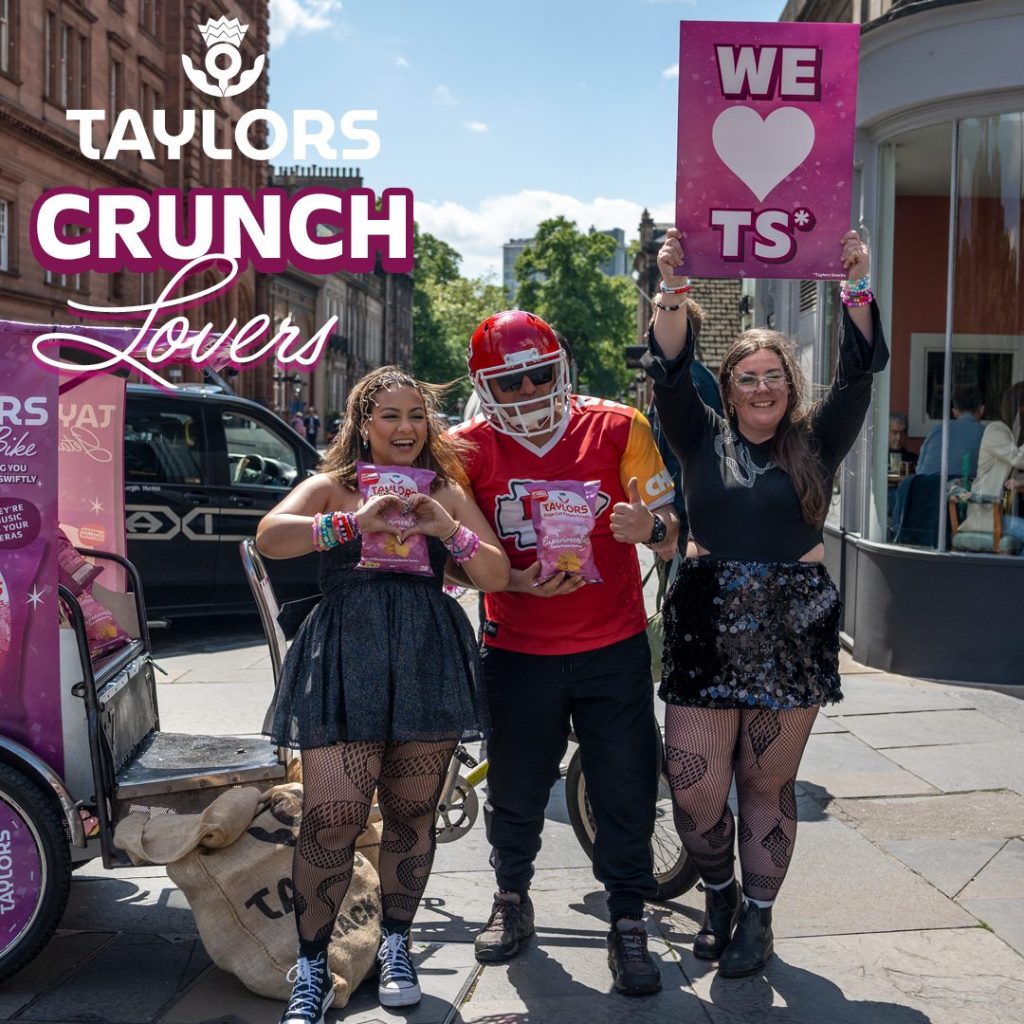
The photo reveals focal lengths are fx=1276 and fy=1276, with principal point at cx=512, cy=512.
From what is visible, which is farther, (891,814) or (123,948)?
(891,814)

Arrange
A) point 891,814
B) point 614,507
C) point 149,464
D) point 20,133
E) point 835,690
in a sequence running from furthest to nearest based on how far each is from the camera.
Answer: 1. point 20,133
2. point 149,464
3. point 891,814
4. point 835,690
5. point 614,507

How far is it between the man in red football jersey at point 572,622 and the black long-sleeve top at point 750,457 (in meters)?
0.11

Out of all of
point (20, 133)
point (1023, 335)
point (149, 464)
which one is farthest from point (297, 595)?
point (20, 133)

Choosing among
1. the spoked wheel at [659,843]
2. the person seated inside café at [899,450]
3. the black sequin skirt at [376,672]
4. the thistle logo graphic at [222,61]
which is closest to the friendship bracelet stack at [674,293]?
the black sequin skirt at [376,672]

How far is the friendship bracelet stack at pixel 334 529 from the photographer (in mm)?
3365

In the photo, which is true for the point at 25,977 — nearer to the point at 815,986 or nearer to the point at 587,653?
the point at 587,653

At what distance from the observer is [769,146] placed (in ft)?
12.8

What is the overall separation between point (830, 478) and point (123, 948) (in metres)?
2.68

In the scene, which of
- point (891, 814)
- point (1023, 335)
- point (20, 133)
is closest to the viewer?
point (891, 814)

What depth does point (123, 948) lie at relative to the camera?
4082 millimetres

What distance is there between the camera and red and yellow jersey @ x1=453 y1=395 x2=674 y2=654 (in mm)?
3729

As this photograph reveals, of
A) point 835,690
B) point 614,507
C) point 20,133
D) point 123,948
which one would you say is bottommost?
point 123,948

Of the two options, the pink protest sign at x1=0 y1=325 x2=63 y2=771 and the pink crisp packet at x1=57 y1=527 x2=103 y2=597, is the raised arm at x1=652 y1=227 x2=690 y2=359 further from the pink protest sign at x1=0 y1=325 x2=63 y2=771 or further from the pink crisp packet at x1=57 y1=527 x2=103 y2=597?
the pink crisp packet at x1=57 y1=527 x2=103 y2=597

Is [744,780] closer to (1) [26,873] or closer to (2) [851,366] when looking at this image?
(2) [851,366]
